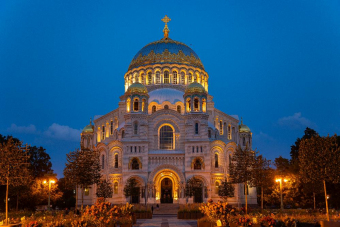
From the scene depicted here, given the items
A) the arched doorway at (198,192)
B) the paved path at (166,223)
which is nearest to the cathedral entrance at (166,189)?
the arched doorway at (198,192)

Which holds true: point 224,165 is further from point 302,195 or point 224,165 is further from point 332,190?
point 332,190

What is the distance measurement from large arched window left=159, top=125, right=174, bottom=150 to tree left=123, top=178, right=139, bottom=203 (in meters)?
7.08

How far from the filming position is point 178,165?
5675cm

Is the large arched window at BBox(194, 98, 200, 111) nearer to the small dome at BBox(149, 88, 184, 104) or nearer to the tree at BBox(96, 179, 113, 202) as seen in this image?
the small dome at BBox(149, 88, 184, 104)

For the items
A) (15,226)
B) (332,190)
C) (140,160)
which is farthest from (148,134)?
(15,226)

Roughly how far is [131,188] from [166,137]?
9.71 m

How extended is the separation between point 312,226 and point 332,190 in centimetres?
1989

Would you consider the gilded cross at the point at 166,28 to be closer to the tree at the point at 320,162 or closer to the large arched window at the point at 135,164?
the large arched window at the point at 135,164

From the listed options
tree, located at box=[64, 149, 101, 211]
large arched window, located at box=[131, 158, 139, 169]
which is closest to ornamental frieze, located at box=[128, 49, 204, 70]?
large arched window, located at box=[131, 158, 139, 169]

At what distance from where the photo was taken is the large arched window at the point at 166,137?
58969mm

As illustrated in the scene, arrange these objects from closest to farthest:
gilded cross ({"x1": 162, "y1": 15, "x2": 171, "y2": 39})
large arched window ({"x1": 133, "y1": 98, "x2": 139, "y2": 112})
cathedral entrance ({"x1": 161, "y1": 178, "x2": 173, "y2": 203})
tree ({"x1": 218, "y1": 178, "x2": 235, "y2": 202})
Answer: tree ({"x1": 218, "y1": 178, "x2": 235, "y2": 202}) → cathedral entrance ({"x1": 161, "y1": 178, "x2": 173, "y2": 203}) → large arched window ({"x1": 133, "y1": 98, "x2": 139, "y2": 112}) → gilded cross ({"x1": 162, "y1": 15, "x2": 171, "y2": 39})

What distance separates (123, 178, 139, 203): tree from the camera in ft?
174

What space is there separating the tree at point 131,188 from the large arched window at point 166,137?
708 cm

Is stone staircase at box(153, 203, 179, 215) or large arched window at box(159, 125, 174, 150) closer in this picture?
stone staircase at box(153, 203, 179, 215)
